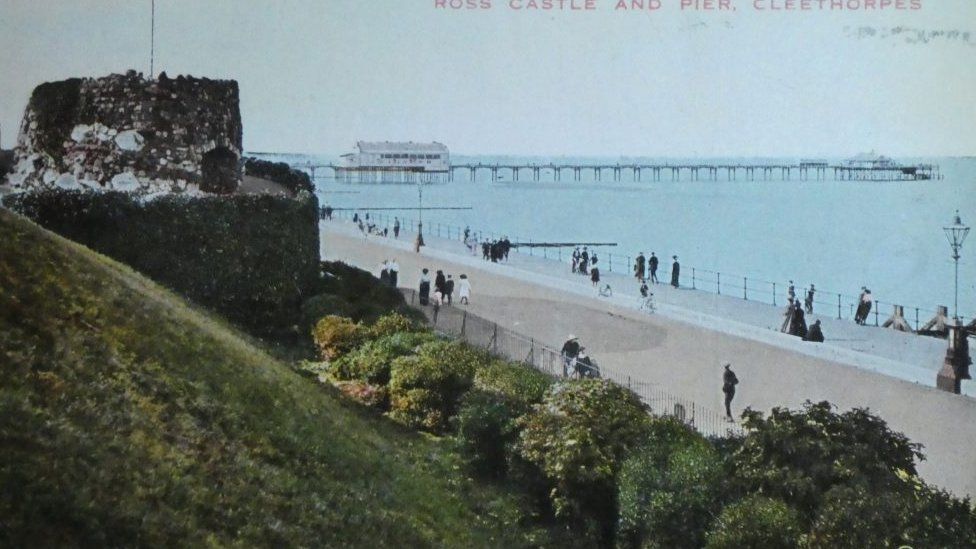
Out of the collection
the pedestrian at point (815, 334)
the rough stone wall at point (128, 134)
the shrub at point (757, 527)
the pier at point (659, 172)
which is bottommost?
the shrub at point (757, 527)

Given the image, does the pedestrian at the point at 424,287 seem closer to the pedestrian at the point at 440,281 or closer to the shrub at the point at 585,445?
the pedestrian at the point at 440,281

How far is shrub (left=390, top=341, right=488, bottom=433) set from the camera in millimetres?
8680

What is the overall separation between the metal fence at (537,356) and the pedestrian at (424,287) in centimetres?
8

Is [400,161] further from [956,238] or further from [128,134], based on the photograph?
[956,238]

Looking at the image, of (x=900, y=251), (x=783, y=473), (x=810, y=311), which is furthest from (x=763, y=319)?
(x=783, y=473)

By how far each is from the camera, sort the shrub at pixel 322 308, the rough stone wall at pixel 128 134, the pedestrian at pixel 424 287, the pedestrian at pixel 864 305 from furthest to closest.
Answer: the shrub at pixel 322 308, the pedestrian at pixel 424 287, the rough stone wall at pixel 128 134, the pedestrian at pixel 864 305

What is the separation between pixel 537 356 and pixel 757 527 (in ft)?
10.5

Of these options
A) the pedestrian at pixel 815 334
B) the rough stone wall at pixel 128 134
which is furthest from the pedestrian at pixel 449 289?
the pedestrian at pixel 815 334

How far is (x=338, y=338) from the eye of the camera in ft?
32.5

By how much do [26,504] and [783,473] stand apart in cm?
440

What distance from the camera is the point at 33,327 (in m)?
5.31

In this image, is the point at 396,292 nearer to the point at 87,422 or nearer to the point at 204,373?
the point at 204,373

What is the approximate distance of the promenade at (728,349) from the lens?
6.88 meters

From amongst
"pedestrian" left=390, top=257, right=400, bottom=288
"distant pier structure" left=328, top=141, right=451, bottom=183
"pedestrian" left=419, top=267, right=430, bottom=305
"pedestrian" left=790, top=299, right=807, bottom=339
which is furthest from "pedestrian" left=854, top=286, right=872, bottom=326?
"pedestrian" left=390, top=257, right=400, bottom=288
